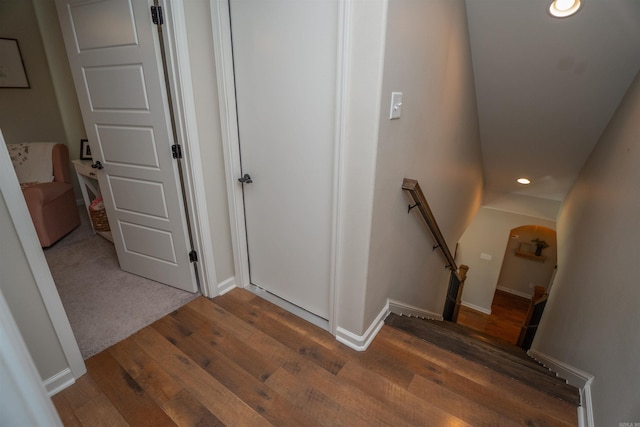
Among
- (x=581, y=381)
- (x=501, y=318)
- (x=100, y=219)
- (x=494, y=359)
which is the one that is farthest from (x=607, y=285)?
(x=501, y=318)

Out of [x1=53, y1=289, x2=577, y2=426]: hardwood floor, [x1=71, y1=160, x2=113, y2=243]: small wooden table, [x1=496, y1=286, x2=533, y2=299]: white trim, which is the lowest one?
[x1=496, y1=286, x2=533, y2=299]: white trim

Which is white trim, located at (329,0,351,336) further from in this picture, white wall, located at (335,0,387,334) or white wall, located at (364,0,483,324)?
white wall, located at (364,0,483,324)

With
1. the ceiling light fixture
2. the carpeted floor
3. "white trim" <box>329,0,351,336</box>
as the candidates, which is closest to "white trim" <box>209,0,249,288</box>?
the carpeted floor

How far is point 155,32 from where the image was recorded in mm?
1666

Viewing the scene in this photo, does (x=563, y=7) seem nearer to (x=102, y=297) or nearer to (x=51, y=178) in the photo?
(x=102, y=297)

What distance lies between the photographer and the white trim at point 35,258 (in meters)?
1.24

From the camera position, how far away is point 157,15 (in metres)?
1.63

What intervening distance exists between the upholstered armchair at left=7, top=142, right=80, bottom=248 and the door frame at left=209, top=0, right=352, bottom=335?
2.11 meters

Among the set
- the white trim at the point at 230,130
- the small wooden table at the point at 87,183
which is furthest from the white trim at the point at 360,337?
the small wooden table at the point at 87,183

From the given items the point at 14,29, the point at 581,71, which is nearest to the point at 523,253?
the point at 581,71

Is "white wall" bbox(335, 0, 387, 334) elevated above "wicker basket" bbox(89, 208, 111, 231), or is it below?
above

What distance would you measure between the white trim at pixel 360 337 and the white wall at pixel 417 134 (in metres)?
0.08

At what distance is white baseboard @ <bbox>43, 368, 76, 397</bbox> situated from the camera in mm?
1503

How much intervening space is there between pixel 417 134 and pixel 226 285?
168 centimetres
